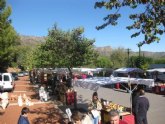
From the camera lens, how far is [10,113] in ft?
56.0

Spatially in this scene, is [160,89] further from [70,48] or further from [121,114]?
[121,114]

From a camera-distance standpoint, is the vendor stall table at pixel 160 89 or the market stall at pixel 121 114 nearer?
the market stall at pixel 121 114

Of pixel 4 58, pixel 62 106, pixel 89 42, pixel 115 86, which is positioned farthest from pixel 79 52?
pixel 4 58

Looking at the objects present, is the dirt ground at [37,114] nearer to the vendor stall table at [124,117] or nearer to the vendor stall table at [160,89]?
the vendor stall table at [124,117]

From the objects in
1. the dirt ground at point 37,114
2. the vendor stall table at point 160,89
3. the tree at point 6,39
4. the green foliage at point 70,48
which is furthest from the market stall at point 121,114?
the tree at point 6,39

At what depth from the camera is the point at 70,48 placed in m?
22.4

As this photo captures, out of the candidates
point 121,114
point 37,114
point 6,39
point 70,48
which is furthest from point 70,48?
point 6,39

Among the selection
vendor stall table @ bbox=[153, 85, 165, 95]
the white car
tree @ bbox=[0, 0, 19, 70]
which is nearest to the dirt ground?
the white car

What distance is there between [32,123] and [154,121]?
552cm

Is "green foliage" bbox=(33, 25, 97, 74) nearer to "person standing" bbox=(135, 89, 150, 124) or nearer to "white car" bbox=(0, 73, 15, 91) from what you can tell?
"white car" bbox=(0, 73, 15, 91)

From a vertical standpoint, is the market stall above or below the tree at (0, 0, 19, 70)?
below

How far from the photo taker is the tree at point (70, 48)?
2220cm

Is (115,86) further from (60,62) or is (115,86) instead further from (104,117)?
(104,117)

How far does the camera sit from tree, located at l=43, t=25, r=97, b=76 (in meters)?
22.2
